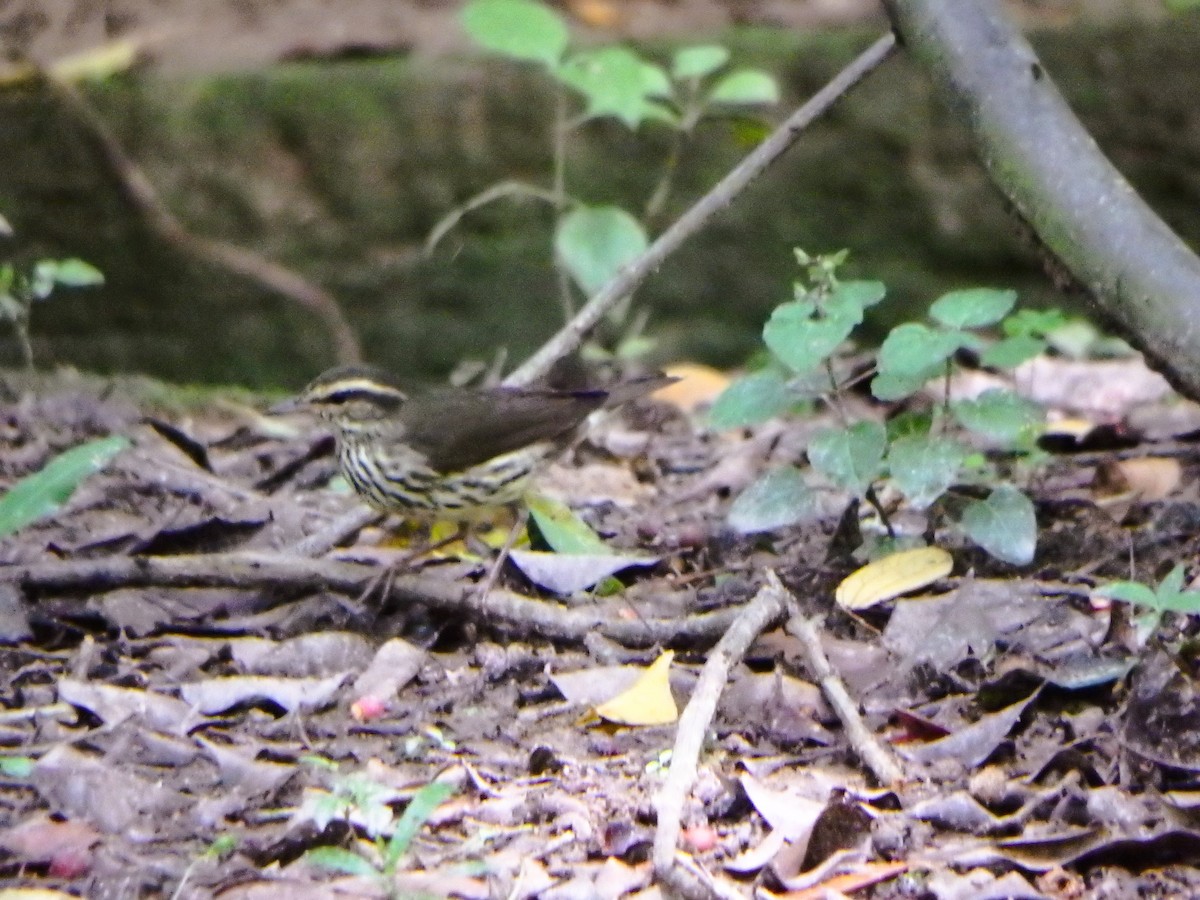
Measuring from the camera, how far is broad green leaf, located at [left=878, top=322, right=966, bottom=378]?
338 centimetres

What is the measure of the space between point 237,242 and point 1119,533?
13.1ft

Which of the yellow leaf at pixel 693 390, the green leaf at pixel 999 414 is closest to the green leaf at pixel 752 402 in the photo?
the green leaf at pixel 999 414

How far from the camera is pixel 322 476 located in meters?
5.00

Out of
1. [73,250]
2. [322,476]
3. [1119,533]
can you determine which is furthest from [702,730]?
[73,250]

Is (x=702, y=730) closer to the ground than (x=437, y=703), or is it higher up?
closer to the ground

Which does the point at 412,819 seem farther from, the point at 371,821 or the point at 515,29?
the point at 515,29

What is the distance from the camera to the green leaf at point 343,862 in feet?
7.78

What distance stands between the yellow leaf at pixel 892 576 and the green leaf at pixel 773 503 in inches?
7.4

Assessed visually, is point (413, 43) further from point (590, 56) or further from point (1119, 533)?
point (1119, 533)

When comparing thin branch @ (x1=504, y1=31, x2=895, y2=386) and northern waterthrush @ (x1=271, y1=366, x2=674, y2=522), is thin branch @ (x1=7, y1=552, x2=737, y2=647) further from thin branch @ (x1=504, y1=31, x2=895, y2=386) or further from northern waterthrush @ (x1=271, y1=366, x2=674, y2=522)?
thin branch @ (x1=504, y1=31, x2=895, y2=386)

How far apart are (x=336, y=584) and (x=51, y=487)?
0.75 meters

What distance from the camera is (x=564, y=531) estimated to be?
13.4 ft

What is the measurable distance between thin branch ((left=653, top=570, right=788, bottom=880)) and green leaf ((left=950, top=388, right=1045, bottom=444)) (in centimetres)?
61

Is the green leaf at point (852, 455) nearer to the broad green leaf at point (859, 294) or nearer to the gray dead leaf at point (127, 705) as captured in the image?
the broad green leaf at point (859, 294)
